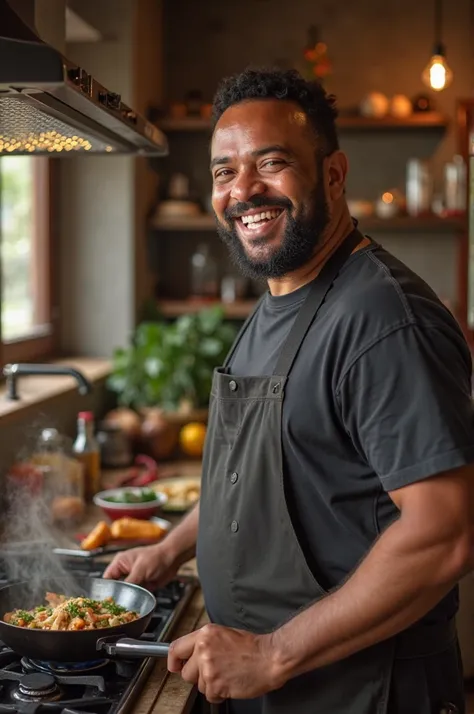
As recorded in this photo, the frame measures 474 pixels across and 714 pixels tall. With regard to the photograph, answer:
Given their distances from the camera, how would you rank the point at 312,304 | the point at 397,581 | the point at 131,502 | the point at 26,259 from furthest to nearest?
the point at 26,259, the point at 131,502, the point at 312,304, the point at 397,581

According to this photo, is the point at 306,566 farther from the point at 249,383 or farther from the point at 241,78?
the point at 241,78

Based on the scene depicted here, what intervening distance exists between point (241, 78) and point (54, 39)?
1.41 feet

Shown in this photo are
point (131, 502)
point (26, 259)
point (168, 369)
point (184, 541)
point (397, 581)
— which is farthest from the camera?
point (26, 259)

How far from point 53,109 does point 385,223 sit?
323 centimetres

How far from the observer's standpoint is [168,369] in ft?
12.5

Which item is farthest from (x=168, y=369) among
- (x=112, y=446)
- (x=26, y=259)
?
(x=26, y=259)

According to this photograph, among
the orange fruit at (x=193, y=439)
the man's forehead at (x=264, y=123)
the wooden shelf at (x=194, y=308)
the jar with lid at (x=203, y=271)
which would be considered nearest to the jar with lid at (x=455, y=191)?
the wooden shelf at (x=194, y=308)

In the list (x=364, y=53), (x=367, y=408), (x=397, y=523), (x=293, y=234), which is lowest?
(x=397, y=523)

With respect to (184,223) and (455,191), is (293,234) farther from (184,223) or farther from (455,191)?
(455,191)

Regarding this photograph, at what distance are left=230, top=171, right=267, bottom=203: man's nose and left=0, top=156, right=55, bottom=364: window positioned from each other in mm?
1949

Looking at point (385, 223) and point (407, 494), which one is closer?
point (407, 494)

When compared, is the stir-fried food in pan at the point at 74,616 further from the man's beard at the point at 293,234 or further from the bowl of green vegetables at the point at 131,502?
the bowl of green vegetables at the point at 131,502

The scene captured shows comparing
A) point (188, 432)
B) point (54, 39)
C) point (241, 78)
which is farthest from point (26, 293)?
point (241, 78)

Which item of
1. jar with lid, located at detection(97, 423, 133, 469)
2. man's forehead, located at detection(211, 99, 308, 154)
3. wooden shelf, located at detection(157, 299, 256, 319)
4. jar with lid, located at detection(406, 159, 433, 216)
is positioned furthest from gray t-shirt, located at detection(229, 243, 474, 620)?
jar with lid, located at detection(406, 159, 433, 216)
